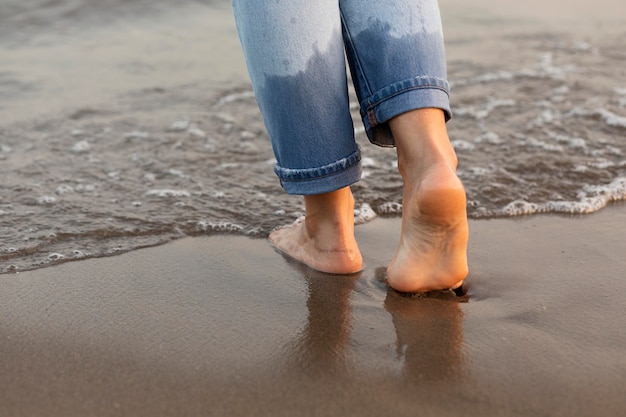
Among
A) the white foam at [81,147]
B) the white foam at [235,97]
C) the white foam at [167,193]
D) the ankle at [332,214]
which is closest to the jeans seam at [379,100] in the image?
the ankle at [332,214]

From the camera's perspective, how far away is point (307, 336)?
1.50m

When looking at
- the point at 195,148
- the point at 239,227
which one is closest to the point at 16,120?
the point at 195,148

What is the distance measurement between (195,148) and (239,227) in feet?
2.68

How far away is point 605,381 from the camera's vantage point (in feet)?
4.25

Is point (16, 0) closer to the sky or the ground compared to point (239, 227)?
closer to the sky

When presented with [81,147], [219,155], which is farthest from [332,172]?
[81,147]

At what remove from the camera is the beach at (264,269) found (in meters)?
1.30

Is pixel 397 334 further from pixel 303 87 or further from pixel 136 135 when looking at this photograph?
pixel 136 135

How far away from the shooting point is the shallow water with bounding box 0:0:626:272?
2.17 m

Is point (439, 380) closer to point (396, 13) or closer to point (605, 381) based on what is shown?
point (605, 381)

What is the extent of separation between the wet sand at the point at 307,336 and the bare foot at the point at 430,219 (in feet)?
0.20

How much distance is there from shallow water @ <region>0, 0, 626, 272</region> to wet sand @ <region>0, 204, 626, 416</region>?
0.23 m

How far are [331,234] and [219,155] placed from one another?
109cm

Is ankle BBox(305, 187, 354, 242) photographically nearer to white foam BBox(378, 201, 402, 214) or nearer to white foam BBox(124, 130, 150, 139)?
white foam BBox(378, 201, 402, 214)
